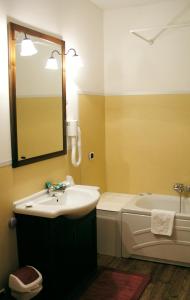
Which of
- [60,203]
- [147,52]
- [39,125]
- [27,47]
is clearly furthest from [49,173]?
[147,52]

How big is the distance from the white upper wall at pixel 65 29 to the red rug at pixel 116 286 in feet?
4.44

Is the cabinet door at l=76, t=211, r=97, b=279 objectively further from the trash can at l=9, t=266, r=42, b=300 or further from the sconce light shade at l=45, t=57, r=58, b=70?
Result: the sconce light shade at l=45, t=57, r=58, b=70

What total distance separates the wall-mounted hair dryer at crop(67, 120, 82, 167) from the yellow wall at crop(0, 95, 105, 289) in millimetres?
68

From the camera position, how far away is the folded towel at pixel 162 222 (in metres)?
3.37

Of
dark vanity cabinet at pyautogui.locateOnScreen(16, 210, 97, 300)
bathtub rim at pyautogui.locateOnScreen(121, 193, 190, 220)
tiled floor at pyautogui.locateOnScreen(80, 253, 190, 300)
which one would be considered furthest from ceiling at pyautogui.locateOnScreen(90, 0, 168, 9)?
tiled floor at pyautogui.locateOnScreen(80, 253, 190, 300)

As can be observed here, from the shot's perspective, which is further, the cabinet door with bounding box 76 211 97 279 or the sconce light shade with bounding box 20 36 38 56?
the cabinet door with bounding box 76 211 97 279

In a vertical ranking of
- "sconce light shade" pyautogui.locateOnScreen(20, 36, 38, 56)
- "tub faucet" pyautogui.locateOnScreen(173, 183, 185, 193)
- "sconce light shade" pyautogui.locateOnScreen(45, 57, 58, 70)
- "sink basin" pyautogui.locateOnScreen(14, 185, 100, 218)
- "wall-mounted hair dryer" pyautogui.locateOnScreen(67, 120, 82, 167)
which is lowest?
"tub faucet" pyautogui.locateOnScreen(173, 183, 185, 193)

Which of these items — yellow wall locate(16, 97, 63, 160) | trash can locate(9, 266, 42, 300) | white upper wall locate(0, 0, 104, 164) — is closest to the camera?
trash can locate(9, 266, 42, 300)

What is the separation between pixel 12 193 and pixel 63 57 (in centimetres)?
138

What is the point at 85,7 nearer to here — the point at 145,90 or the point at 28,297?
the point at 145,90

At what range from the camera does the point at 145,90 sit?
161 inches

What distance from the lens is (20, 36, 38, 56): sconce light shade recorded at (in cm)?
269

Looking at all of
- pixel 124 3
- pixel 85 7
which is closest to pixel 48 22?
pixel 85 7

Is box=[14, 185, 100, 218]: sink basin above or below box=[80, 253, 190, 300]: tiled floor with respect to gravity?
above
